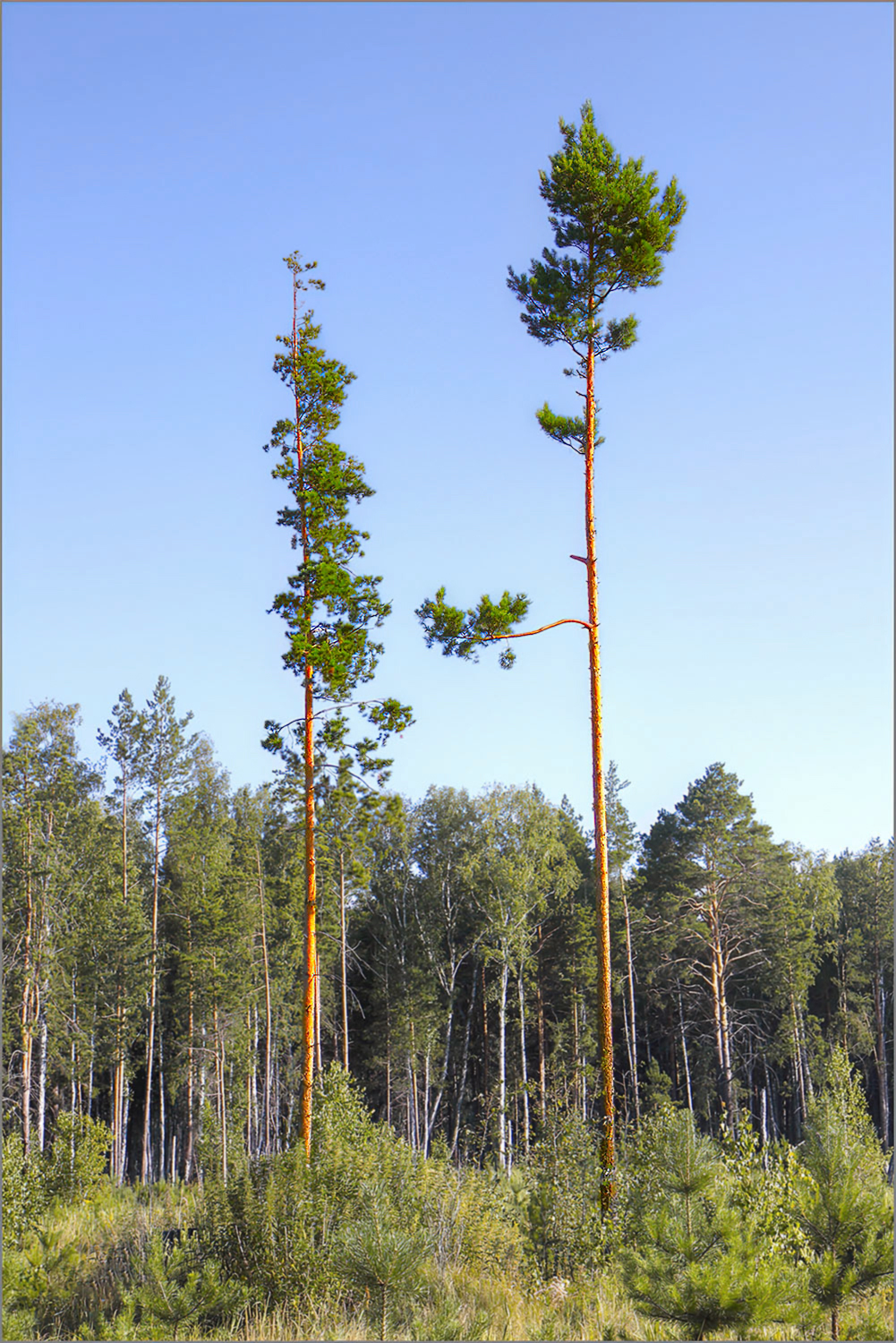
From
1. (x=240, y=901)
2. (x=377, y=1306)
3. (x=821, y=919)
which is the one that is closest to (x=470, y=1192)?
(x=377, y=1306)

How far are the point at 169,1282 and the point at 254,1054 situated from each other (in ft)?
84.0

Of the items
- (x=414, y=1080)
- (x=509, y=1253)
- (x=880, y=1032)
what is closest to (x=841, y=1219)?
(x=509, y=1253)

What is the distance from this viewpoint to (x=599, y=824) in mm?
11922

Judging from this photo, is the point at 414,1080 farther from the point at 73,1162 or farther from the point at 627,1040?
the point at 73,1162

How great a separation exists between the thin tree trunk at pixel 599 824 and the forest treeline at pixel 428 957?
622 inches

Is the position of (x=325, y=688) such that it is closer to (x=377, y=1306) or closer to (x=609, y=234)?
(x=609, y=234)

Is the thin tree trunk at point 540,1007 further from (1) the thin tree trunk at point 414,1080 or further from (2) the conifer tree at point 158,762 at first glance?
(2) the conifer tree at point 158,762

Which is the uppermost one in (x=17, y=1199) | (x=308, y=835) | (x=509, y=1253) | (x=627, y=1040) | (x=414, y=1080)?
(x=308, y=835)

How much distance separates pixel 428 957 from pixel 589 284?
26.4 meters

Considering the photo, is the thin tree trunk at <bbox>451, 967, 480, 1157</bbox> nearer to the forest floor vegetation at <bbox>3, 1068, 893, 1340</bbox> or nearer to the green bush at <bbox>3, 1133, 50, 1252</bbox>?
the green bush at <bbox>3, 1133, 50, 1252</bbox>

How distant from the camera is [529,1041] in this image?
38000 millimetres

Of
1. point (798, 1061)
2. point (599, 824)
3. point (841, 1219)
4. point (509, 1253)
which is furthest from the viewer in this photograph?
point (798, 1061)

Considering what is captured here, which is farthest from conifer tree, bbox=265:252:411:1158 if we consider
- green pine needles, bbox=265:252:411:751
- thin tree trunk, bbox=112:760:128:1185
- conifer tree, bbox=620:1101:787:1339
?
thin tree trunk, bbox=112:760:128:1185

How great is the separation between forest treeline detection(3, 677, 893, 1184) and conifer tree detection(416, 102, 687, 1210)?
51.5 feet
